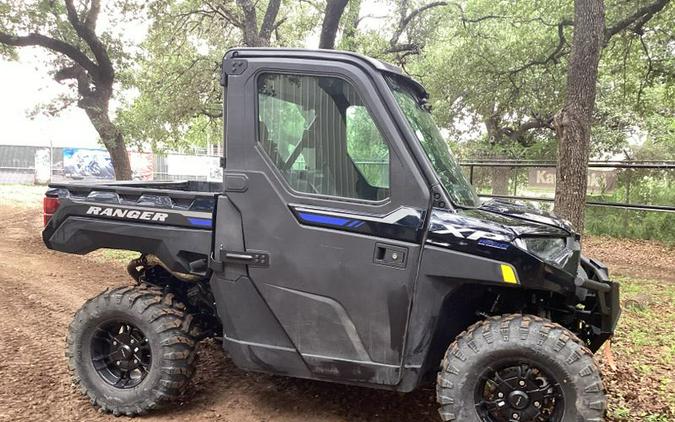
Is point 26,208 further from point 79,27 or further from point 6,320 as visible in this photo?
point 6,320

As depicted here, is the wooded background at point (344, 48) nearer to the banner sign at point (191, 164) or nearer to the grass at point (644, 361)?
the grass at point (644, 361)

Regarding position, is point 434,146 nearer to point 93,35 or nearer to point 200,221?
point 200,221

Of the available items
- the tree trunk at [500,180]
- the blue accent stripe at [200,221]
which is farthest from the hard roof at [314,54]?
the tree trunk at [500,180]

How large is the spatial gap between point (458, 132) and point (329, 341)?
19.2m

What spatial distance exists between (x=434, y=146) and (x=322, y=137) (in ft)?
2.39

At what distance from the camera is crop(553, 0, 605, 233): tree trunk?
640cm

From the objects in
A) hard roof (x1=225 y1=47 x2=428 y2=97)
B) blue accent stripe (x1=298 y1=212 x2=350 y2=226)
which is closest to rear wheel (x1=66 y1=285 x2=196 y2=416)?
blue accent stripe (x1=298 y1=212 x2=350 y2=226)

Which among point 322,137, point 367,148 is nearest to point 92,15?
point 322,137

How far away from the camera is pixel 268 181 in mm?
3074

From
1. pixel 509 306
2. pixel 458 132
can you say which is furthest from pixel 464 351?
pixel 458 132

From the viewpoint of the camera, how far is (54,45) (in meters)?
11.7

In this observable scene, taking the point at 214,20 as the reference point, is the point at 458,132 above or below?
below

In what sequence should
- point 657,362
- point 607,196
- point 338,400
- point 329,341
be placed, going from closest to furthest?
point 329,341 → point 338,400 → point 657,362 → point 607,196

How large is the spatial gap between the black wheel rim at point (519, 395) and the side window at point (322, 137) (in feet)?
3.82
